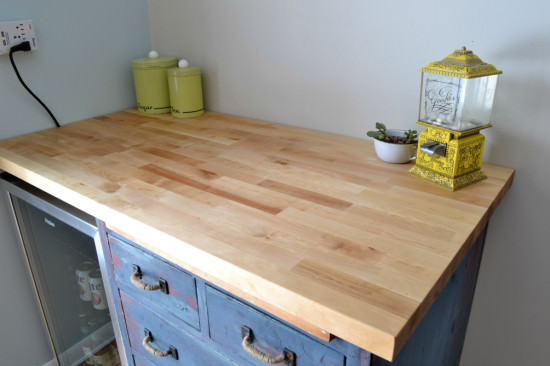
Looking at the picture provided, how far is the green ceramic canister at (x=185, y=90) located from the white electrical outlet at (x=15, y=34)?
1.49 feet

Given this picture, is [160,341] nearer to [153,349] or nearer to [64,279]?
[153,349]

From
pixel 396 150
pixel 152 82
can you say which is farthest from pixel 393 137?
pixel 152 82

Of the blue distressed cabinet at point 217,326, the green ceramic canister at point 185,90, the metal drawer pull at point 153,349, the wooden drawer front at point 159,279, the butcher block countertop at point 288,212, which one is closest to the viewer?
the butcher block countertop at point 288,212

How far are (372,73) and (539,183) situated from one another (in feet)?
1.70

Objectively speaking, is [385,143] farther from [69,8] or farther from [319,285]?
[69,8]

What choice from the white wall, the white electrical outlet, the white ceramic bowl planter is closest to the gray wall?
the white electrical outlet

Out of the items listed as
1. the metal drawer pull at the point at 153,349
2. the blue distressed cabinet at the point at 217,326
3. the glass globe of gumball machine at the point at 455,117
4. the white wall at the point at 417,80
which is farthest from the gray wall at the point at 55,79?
the glass globe of gumball machine at the point at 455,117

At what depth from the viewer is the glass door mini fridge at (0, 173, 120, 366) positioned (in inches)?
52.8

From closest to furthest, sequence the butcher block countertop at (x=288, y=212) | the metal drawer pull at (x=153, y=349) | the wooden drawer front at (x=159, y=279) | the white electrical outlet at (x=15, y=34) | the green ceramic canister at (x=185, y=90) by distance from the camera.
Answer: the butcher block countertop at (x=288, y=212)
the wooden drawer front at (x=159, y=279)
the metal drawer pull at (x=153, y=349)
the white electrical outlet at (x=15, y=34)
the green ceramic canister at (x=185, y=90)

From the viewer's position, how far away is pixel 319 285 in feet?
2.23

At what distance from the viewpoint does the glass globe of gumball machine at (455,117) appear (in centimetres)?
96

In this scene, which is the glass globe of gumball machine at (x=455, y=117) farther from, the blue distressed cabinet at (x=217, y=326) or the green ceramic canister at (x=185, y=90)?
the green ceramic canister at (x=185, y=90)

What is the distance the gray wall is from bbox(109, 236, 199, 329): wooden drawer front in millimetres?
661

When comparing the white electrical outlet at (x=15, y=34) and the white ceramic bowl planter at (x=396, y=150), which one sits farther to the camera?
the white electrical outlet at (x=15, y=34)
